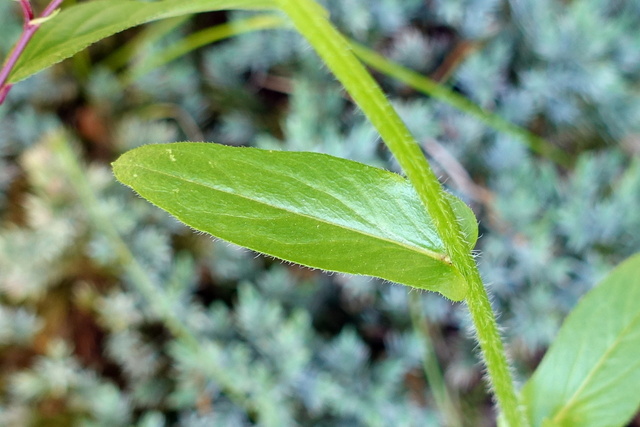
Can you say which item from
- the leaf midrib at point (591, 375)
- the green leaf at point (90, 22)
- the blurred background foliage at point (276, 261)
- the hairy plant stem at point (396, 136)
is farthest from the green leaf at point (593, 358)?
the blurred background foliage at point (276, 261)

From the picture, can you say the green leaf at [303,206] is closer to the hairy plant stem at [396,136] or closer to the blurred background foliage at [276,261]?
the hairy plant stem at [396,136]

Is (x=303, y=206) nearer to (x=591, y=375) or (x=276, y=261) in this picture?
(x=591, y=375)

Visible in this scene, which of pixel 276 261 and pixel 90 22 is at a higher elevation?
pixel 90 22

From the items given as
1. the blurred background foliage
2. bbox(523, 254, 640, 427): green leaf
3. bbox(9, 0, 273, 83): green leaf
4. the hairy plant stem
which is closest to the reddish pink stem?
bbox(9, 0, 273, 83): green leaf

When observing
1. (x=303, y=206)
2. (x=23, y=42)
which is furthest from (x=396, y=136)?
(x=23, y=42)

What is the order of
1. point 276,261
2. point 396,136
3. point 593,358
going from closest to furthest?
point 396,136 → point 593,358 → point 276,261

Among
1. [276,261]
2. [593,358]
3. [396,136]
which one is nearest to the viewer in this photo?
[396,136]

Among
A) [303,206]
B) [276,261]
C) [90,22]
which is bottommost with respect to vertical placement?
[276,261]
